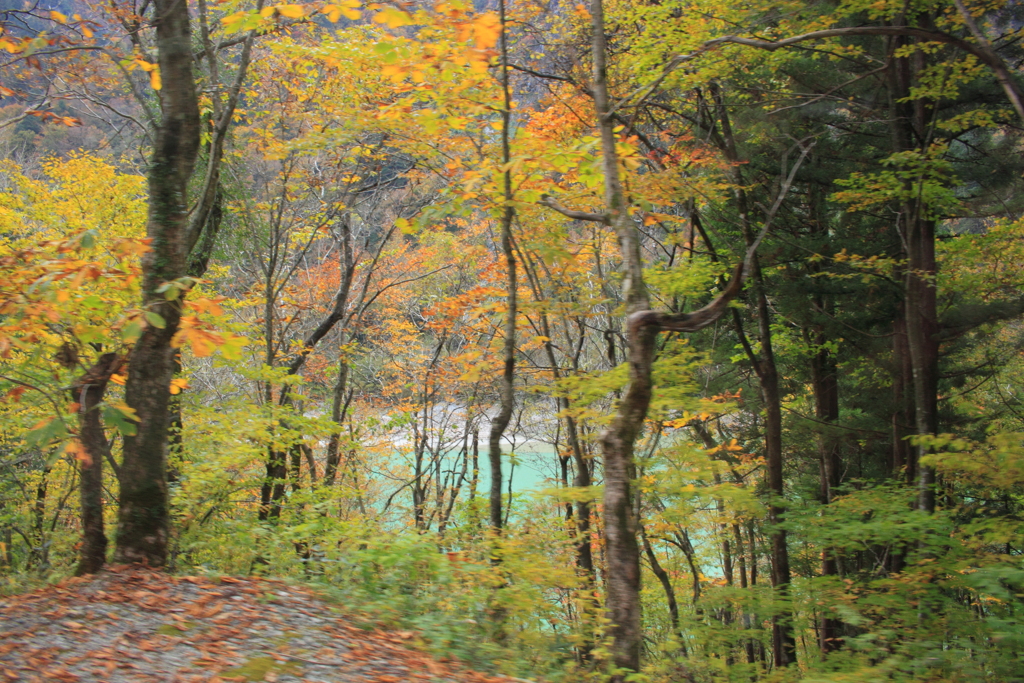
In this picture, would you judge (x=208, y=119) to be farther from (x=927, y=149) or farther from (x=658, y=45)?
(x=927, y=149)

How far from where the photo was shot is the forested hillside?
4.11 metres

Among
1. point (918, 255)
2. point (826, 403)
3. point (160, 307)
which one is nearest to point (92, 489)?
point (160, 307)

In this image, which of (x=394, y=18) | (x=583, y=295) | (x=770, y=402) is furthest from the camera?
(x=583, y=295)

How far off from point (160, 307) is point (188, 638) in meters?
2.00

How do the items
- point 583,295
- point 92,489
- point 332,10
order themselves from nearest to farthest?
point 332,10, point 92,489, point 583,295

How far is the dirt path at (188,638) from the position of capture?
290 cm

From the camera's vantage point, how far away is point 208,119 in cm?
939

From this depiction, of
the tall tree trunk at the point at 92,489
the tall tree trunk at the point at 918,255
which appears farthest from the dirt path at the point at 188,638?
the tall tree trunk at the point at 918,255

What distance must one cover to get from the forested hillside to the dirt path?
39 centimetres

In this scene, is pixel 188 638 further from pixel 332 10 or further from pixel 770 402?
pixel 770 402

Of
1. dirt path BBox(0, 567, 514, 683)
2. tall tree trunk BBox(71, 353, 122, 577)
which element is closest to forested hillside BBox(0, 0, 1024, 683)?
tall tree trunk BBox(71, 353, 122, 577)

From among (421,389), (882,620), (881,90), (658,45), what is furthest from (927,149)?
(421,389)

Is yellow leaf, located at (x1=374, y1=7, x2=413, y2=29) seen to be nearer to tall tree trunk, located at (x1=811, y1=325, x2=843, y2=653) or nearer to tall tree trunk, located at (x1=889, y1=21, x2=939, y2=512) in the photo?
tall tree trunk, located at (x1=889, y1=21, x2=939, y2=512)

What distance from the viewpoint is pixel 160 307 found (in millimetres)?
3939
